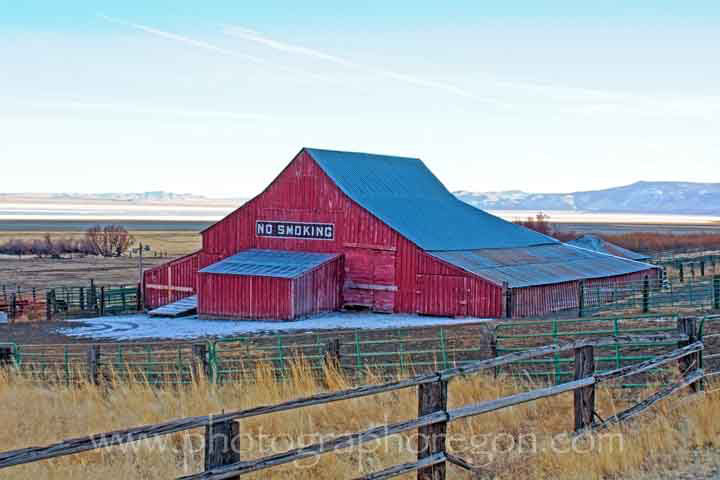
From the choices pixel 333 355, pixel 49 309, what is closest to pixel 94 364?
pixel 333 355

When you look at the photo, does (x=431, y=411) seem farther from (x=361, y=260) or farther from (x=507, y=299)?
(x=361, y=260)

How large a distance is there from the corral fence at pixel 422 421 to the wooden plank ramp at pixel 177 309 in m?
32.7

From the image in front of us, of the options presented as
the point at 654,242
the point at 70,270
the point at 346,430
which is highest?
the point at 346,430

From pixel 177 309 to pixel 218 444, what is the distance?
121 ft

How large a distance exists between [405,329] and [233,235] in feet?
50.5

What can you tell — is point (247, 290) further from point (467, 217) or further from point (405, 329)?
point (467, 217)

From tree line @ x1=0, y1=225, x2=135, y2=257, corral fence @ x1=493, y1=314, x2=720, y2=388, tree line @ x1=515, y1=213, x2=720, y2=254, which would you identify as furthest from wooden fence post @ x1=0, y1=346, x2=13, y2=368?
tree line @ x1=0, y1=225, x2=135, y2=257

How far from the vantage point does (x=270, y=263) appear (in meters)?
41.3

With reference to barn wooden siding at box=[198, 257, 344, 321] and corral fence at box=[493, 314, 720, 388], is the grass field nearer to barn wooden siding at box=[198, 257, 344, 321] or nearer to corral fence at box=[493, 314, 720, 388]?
barn wooden siding at box=[198, 257, 344, 321]

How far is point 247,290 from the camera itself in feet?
132

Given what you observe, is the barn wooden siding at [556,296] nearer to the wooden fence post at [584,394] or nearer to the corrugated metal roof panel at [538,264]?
the corrugated metal roof panel at [538,264]

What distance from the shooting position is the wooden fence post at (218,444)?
7.58 metres

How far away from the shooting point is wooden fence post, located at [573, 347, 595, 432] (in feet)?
36.2

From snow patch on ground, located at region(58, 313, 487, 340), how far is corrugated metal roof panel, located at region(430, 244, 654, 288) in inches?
107
